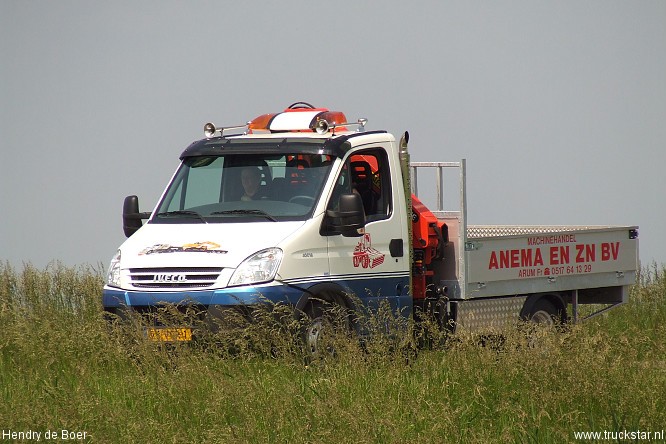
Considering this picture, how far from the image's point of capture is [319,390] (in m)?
9.51

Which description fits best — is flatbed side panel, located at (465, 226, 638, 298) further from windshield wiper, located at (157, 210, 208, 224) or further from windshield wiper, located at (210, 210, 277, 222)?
windshield wiper, located at (157, 210, 208, 224)

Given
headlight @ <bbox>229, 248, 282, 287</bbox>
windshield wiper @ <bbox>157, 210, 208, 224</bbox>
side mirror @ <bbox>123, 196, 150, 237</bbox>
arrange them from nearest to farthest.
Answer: headlight @ <bbox>229, 248, 282, 287</bbox>
windshield wiper @ <bbox>157, 210, 208, 224</bbox>
side mirror @ <bbox>123, 196, 150, 237</bbox>

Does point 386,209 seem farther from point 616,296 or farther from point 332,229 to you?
point 616,296

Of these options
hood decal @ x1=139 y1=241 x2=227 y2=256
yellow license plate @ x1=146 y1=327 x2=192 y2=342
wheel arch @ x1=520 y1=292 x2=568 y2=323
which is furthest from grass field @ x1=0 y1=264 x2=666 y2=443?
wheel arch @ x1=520 y1=292 x2=568 y2=323

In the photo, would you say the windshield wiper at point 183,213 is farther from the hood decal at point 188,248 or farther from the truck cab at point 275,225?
the hood decal at point 188,248

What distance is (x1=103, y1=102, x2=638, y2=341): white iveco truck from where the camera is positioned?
35.9 ft

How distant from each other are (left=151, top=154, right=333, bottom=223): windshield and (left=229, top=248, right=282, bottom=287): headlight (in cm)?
60

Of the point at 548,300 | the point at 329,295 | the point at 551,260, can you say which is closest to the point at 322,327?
the point at 329,295

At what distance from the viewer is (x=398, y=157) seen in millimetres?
12633

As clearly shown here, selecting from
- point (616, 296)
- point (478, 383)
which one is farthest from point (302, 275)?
point (616, 296)

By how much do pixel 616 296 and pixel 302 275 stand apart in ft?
18.0

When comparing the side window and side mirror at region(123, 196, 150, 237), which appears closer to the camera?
the side window

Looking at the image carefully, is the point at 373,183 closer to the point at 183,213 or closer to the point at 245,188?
the point at 245,188

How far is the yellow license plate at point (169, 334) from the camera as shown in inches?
425
